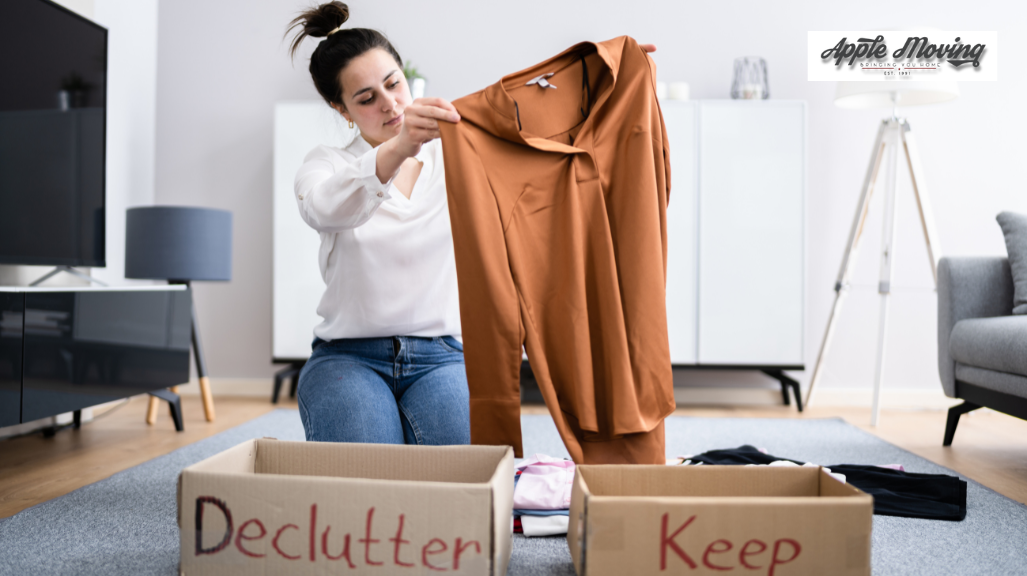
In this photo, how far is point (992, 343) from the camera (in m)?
1.87

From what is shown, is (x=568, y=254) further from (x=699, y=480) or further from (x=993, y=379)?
(x=993, y=379)

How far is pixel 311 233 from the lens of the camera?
9.94ft

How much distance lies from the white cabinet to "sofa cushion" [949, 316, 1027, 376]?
34.3 inches

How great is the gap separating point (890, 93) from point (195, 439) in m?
3.06

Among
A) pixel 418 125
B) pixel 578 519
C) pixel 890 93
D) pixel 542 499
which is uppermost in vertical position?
pixel 890 93

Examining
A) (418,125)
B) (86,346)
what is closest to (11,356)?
(86,346)

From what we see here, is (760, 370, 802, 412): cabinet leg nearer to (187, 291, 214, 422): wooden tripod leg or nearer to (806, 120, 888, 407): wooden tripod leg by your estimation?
(806, 120, 888, 407): wooden tripod leg

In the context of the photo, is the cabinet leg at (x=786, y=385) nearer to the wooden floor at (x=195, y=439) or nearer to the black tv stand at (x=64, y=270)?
the wooden floor at (x=195, y=439)

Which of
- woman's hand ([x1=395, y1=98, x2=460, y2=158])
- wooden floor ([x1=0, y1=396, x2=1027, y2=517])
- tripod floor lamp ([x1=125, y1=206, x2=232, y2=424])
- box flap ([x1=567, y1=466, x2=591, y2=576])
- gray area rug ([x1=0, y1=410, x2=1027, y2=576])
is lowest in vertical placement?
wooden floor ([x1=0, y1=396, x2=1027, y2=517])

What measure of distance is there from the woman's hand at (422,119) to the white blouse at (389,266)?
265 millimetres

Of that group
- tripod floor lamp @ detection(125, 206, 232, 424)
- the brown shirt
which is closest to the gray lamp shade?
tripod floor lamp @ detection(125, 206, 232, 424)

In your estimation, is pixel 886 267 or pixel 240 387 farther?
pixel 240 387

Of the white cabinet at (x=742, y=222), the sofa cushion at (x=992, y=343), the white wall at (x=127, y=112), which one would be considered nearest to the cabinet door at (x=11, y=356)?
the white wall at (x=127, y=112)

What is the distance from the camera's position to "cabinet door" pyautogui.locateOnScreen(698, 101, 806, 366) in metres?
2.94
